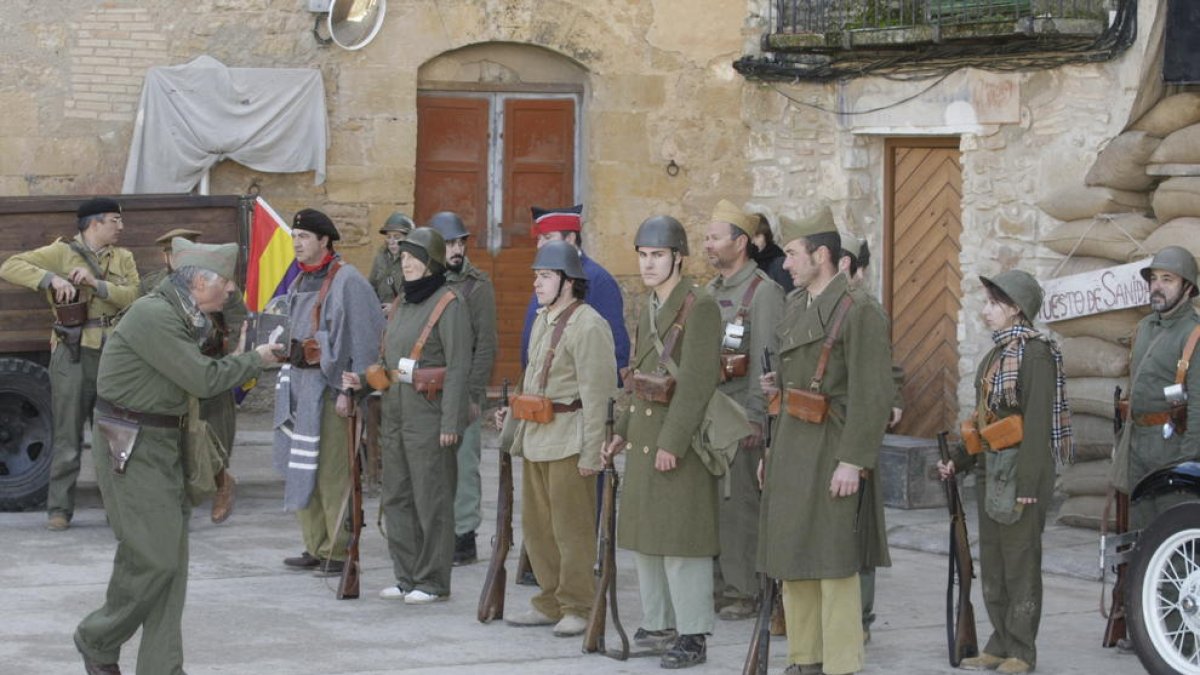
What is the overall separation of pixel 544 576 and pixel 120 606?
7.18 feet

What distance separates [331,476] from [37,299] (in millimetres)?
2711

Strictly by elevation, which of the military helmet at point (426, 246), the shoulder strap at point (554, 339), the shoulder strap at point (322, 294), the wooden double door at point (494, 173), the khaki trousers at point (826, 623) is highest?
→ the wooden double door at point (494, 173)

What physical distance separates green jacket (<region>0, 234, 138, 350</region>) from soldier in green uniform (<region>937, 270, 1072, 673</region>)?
17.4ft

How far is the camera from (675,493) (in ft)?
26.4

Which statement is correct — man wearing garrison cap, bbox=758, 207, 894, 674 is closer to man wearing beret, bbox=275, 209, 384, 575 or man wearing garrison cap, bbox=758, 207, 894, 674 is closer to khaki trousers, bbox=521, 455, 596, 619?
khaki trousers, bbox=521, 455, 596, 619

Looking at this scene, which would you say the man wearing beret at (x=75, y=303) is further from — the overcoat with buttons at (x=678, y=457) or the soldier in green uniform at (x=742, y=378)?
the overcoat with buttons at (x=678, y=457)

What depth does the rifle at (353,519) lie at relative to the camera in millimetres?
9422

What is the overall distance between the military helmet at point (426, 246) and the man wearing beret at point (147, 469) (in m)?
2.01

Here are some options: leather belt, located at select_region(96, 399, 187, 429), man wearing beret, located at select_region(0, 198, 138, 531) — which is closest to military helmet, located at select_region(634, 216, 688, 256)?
leather belt, located at select_region(96, 399, 187, 429)

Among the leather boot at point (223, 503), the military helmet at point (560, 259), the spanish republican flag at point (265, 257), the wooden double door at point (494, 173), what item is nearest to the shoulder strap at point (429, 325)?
the military helmet at point (560, 259)

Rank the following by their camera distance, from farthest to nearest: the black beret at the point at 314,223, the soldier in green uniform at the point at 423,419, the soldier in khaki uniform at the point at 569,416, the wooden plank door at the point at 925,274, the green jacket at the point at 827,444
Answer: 1. the wooden plank door at the point at 925,274
2. the black beret at the point at 314,223
3. the soldier in green uniform at the point at 423,419
4. the soldier in khaki uniform at the point at 569,416
5. the green jacket at the point at 827,444

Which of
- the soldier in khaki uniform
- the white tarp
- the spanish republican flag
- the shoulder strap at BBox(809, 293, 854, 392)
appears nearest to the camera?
the shoulder strap at BBox(809, 293, 854, 392)

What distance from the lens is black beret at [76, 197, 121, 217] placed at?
11.2m

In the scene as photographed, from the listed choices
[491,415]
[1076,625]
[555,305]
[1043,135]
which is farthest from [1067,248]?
[491,415]
